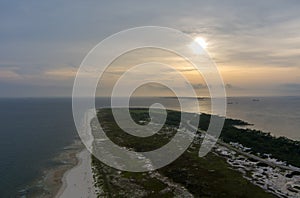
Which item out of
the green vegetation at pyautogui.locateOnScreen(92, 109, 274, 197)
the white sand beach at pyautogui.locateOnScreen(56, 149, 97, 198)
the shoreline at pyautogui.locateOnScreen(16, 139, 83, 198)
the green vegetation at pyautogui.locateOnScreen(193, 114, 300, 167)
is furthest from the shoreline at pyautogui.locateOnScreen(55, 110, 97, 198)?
the green vegetation at pyautogui.locateOnScreen(193, 114, 300, 167)

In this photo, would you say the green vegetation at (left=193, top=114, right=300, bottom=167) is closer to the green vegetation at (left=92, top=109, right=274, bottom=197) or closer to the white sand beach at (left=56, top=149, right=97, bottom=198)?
the green vegetation at (left=92, top=109, right=274, bottom=197)

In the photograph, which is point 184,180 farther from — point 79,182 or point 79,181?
point 79,181

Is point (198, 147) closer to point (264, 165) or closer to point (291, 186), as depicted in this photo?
point (264, 165)

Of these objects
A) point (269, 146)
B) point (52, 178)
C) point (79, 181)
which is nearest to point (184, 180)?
point (79, 181)

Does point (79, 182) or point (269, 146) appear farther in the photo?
point (269, 146)

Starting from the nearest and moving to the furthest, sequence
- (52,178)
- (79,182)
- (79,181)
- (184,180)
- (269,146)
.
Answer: (184,180), (79,182), (79,181), (52,178), (269,146)

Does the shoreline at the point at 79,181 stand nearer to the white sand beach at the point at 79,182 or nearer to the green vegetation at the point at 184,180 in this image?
the white sand beach at the point at 79,182

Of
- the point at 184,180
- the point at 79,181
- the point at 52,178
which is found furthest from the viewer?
the point at 52,178

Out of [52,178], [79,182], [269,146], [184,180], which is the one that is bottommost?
[52,178]

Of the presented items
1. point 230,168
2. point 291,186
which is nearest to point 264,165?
point 230,168

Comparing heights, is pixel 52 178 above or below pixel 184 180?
below
